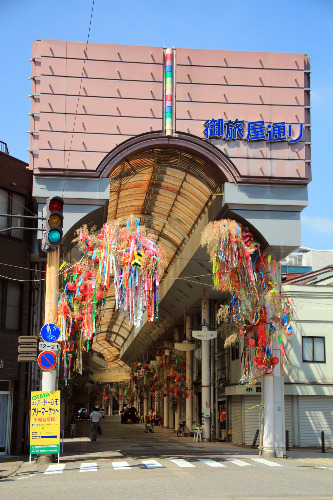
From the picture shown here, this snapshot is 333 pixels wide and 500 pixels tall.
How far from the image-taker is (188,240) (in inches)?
1391

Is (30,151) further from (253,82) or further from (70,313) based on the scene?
(253,82)

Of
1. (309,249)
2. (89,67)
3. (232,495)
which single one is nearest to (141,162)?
(89,67)

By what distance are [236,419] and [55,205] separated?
21331 mm

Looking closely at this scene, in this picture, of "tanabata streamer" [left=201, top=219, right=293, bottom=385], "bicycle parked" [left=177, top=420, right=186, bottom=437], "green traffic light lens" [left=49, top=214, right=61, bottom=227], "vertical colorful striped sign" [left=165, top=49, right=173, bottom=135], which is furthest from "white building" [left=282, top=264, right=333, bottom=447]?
"green traffic light lens" [left=49, top=214, right=61, bottom=227]

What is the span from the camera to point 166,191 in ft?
106

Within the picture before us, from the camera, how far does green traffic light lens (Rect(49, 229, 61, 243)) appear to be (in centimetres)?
1702

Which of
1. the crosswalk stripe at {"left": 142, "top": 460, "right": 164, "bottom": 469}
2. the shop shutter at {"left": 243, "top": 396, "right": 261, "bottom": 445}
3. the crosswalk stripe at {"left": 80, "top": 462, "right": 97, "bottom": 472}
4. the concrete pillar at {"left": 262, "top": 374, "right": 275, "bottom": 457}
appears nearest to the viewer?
the crosswalk stripe at {"left": 80, "top": 462, "right": 97, "bottom": 472}

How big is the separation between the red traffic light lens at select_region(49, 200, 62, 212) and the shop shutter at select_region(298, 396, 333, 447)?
21.2 meters

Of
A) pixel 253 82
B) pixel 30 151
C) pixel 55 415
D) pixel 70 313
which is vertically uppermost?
pixel 253 82

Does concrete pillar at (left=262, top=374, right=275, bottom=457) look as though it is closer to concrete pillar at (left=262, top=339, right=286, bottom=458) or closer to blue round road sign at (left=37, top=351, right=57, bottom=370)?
concrete pillar at (left=262, top=339, right=286, bottom=458)

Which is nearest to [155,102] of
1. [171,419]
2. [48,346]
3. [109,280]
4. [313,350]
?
[109,280]

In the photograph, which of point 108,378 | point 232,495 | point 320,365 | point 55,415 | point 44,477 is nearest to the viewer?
point 232,495

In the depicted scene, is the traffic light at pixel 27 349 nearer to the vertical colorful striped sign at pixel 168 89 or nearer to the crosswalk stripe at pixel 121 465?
the crosswalk stripe at pixel 121 465

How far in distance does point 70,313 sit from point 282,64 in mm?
12380
